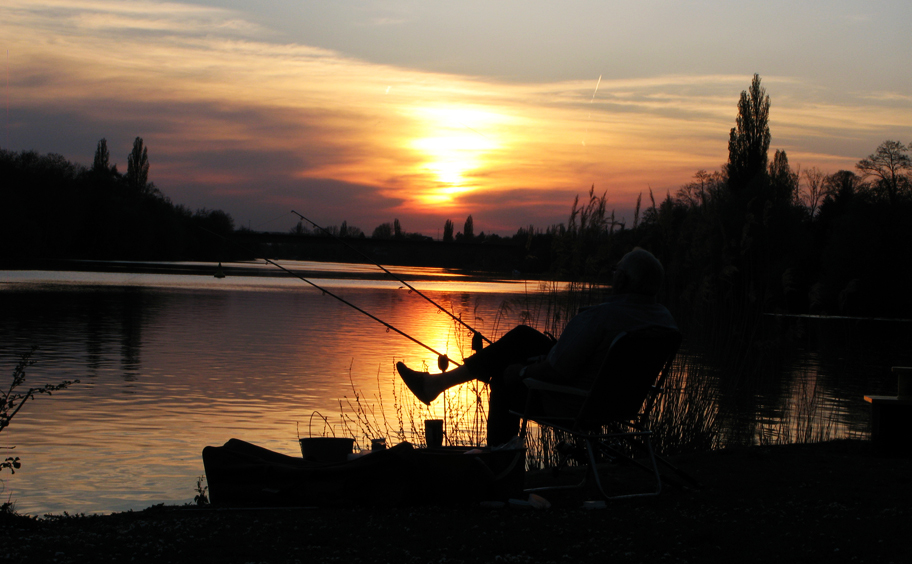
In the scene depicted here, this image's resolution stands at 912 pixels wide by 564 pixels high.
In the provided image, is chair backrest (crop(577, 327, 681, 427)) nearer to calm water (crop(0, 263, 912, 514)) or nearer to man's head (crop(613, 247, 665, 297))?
man's head (crop(613, 247, 665, 297))

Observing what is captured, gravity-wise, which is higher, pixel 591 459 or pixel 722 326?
pixel 722 326

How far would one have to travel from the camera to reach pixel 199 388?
388 inches

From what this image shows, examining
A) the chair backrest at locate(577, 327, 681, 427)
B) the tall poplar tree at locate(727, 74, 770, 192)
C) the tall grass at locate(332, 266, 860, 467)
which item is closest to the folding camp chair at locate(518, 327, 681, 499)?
the chair backrest at locate(577, 327, 681, 427)

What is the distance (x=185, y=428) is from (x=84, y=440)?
919 millimetres

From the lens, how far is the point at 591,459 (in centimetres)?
379

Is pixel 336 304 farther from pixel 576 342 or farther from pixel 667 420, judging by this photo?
pixel 576 342

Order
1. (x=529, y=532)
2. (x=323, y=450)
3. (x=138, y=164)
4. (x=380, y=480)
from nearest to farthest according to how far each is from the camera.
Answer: (x=529, y=532) < (x=380, y=480) < (x=323, y=450) < (x=138, y=164)

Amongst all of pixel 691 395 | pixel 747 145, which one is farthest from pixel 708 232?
pixel 747 145

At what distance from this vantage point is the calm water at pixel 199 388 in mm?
5965

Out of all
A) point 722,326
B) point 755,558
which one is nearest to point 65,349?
point 722,326

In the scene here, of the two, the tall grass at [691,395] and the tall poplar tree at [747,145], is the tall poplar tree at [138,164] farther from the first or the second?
the tall grass at [691,395]

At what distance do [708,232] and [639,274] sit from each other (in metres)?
2.93

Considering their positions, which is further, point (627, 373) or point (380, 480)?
point (627, 373)

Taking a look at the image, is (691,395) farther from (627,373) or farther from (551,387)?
(551,387)
